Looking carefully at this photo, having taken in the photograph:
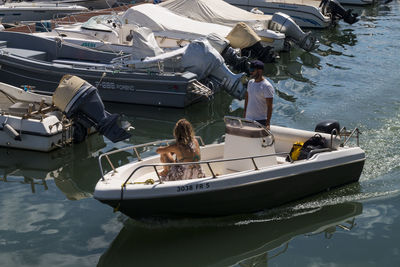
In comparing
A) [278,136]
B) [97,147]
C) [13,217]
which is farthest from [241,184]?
[97,147]

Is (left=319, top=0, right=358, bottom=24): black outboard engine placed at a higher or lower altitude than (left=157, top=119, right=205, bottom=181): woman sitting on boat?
higher

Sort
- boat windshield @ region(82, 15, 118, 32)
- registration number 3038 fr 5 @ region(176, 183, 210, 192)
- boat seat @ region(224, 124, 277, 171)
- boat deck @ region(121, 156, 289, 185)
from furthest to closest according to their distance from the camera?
boat windshield @ region(82, 15, 118, 32)
boat seat @ region(224, 124, 277, 171)
boat deck @ region(121, 156, 289, 185)
registration number 3038 fr 5 @ region(176, 183, 210, 192)

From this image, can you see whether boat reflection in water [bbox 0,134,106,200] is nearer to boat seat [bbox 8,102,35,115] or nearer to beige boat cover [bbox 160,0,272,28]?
boat seat [bbox 8,102,35,115]

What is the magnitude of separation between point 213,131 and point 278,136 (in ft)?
10.9

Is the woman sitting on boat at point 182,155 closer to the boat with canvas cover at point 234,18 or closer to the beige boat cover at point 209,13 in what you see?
the boat with canvas cover at point 234,18

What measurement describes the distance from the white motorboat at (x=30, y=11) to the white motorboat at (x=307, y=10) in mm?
7675

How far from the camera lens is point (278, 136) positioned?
9.16 metres

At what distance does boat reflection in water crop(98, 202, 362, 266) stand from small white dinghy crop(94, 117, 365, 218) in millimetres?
224

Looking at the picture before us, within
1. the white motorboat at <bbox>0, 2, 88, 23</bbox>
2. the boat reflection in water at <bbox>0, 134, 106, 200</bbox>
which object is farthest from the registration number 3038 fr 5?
the white motorboat at <bbox>0, 2, 88, 23</bbox>

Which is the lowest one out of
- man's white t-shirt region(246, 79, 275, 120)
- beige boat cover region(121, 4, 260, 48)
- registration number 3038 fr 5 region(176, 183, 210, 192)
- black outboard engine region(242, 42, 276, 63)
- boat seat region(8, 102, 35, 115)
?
registration number 3038 fr 5 region(176, 183, 210, 192)

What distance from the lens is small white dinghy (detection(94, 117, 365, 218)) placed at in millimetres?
7098

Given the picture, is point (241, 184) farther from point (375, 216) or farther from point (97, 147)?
point (97, 147)

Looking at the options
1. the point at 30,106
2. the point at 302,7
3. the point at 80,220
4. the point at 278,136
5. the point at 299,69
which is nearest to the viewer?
the point at 80,220

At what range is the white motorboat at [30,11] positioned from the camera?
24.1 m
